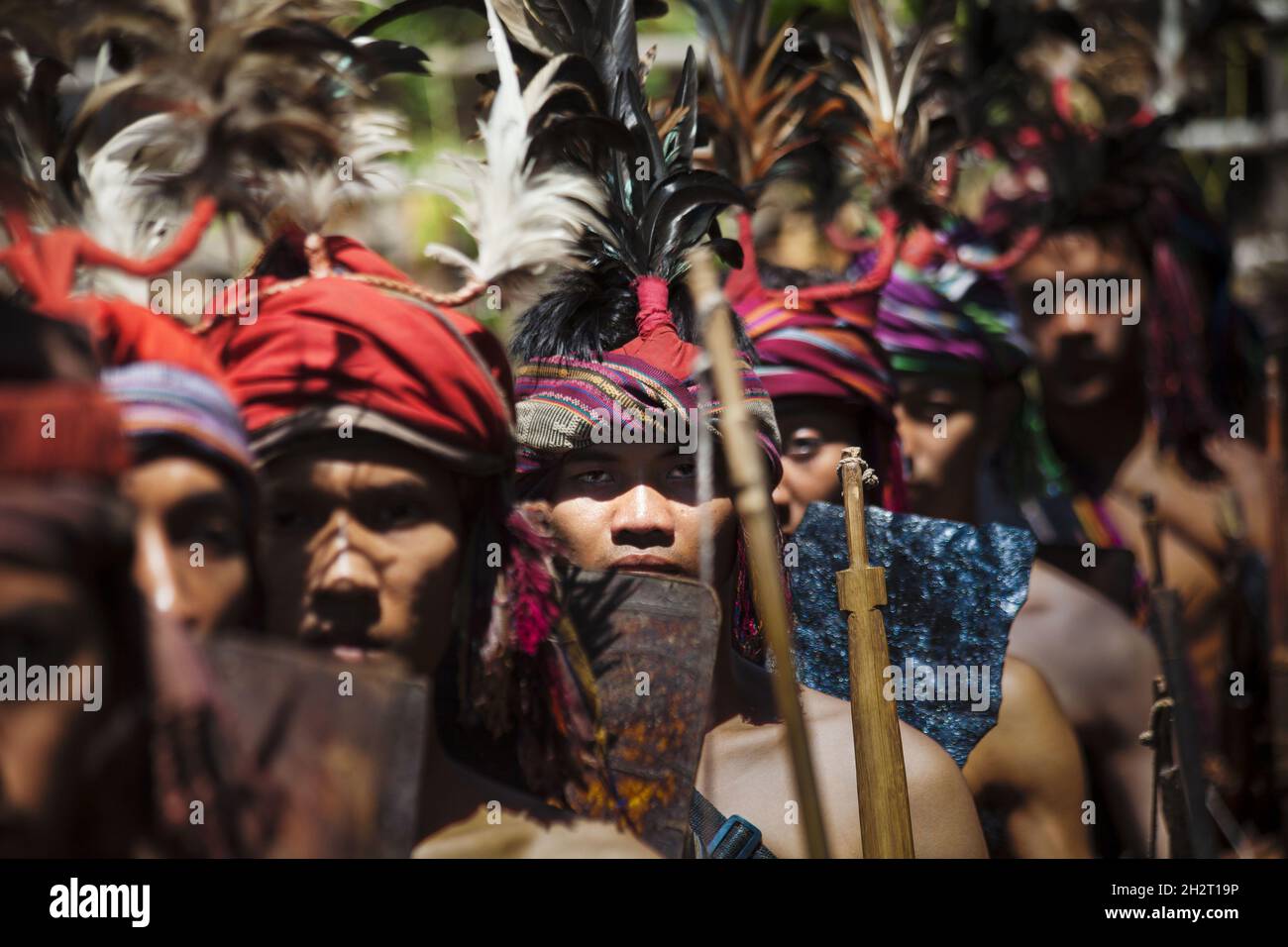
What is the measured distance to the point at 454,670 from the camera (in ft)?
7.82

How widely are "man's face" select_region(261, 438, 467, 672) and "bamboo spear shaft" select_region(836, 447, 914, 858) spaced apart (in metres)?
0.77

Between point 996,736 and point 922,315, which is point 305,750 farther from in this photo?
point 922,315

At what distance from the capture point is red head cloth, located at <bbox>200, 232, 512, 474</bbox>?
219 centimetres

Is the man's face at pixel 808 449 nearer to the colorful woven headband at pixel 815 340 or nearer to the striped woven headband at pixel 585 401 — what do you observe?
the colorful woven headband at pixel 815 340

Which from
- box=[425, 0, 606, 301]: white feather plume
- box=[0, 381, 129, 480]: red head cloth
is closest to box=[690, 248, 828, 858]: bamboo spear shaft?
box=[425, 0, 606, 301]: white feather plume

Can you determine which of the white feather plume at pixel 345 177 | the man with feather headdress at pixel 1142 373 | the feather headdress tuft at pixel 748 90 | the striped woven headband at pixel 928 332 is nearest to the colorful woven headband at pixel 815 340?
the feather headdress tuft at pixel 748 90

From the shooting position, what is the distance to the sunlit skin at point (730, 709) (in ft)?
8.45

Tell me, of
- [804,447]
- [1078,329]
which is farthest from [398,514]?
[1078,329]

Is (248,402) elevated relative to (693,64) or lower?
lower
